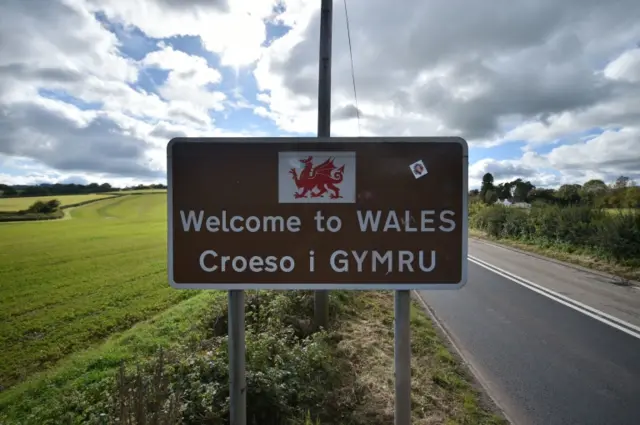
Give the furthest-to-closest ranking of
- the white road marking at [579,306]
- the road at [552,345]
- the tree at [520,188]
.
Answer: the tree at [520,188], the white road marking at [579,306], the road at [552,345]

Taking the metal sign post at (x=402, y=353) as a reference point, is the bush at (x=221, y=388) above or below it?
below

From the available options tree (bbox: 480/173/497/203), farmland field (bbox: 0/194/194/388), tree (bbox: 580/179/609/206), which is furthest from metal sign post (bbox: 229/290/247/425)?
tree (bbox: 480/173/497/203)

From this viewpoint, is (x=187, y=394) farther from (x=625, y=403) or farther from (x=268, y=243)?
(x=625, y=403)

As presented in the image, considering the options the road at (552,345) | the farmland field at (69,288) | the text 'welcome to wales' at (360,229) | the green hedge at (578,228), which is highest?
the text 'welcome to wales' at (360,229)

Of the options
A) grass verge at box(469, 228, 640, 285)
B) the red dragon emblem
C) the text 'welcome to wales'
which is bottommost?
grass verge at box(469, 228, 640, 285)

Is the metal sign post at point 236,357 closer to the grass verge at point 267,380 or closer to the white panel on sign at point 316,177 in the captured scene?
the grass verge at point 267,380

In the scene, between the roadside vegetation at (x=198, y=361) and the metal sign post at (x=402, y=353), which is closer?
the metal sign post at (x=402, y=353)

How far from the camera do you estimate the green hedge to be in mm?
12398

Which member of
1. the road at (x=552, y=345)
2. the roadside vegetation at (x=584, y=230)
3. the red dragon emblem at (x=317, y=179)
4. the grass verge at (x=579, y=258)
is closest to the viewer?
the red dragon emblem at (x=317, y=179)

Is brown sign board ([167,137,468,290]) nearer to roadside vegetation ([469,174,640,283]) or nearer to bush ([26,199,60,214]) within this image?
roadside vegetation ([469,174,640,283])

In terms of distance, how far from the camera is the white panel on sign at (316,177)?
1.91m

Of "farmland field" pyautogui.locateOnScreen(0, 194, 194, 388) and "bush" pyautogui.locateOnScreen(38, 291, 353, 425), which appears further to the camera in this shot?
"farmland field" pyautogui.locateOnScreen(0, 194, 194, 388)

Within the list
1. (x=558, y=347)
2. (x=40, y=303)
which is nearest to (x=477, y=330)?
(x=558, y=347)

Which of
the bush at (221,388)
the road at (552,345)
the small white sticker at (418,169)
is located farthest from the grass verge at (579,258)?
the small white sticker at (418,169)
